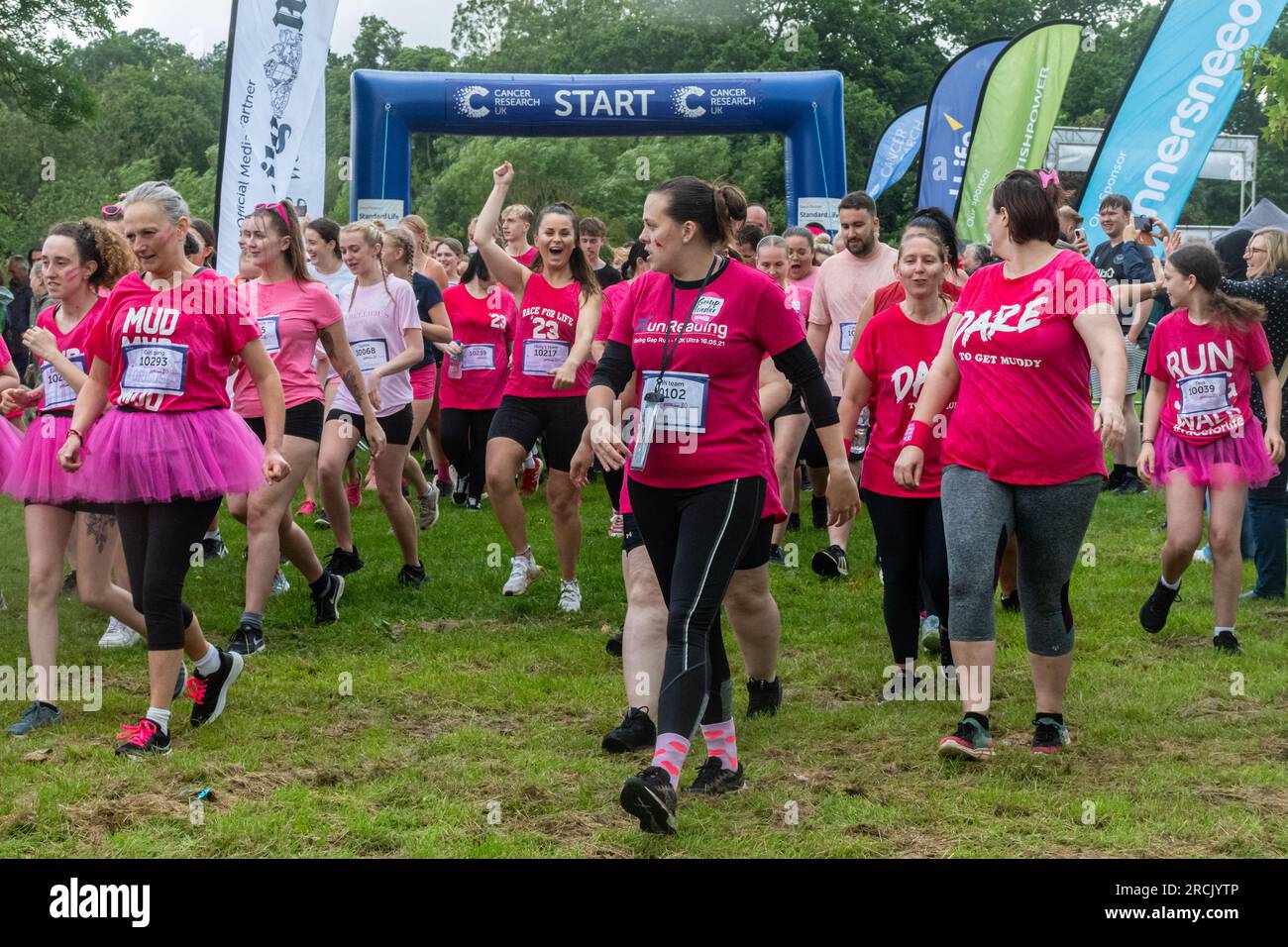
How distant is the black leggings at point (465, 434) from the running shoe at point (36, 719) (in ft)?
16.7

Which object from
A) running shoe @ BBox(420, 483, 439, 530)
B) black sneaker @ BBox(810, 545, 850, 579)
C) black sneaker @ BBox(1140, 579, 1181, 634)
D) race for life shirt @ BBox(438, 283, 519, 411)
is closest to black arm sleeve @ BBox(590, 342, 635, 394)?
black sneaker @ BBox(1140, 579, 1181, 634)

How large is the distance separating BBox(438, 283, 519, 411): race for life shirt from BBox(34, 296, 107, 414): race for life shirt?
4.28 meters

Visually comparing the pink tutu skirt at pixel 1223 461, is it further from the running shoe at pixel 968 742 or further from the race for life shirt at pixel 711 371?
the race for life shirt at pixel 711 371

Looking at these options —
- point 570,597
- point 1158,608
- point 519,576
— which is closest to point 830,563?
point 570,597

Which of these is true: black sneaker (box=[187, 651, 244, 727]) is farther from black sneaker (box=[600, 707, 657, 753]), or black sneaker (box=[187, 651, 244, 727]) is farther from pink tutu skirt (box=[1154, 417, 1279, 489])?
pink tutu skirt (box=[1154, 417, 1279, 489])

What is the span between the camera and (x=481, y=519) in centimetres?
1158

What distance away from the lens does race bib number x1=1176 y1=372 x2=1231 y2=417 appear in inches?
282

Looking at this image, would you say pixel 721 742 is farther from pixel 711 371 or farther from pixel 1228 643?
pixel 1228 643

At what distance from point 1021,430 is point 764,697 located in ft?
5.22

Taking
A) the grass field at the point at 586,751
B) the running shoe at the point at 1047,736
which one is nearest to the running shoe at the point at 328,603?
the grass field at the point at 586,751

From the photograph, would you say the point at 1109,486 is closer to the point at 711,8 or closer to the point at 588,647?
the point at 588,647

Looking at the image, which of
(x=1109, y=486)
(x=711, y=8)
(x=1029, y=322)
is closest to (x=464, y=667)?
(x=1029, y=322)

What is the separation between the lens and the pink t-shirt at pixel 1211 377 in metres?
7.15

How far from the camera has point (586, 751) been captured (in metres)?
5.57
